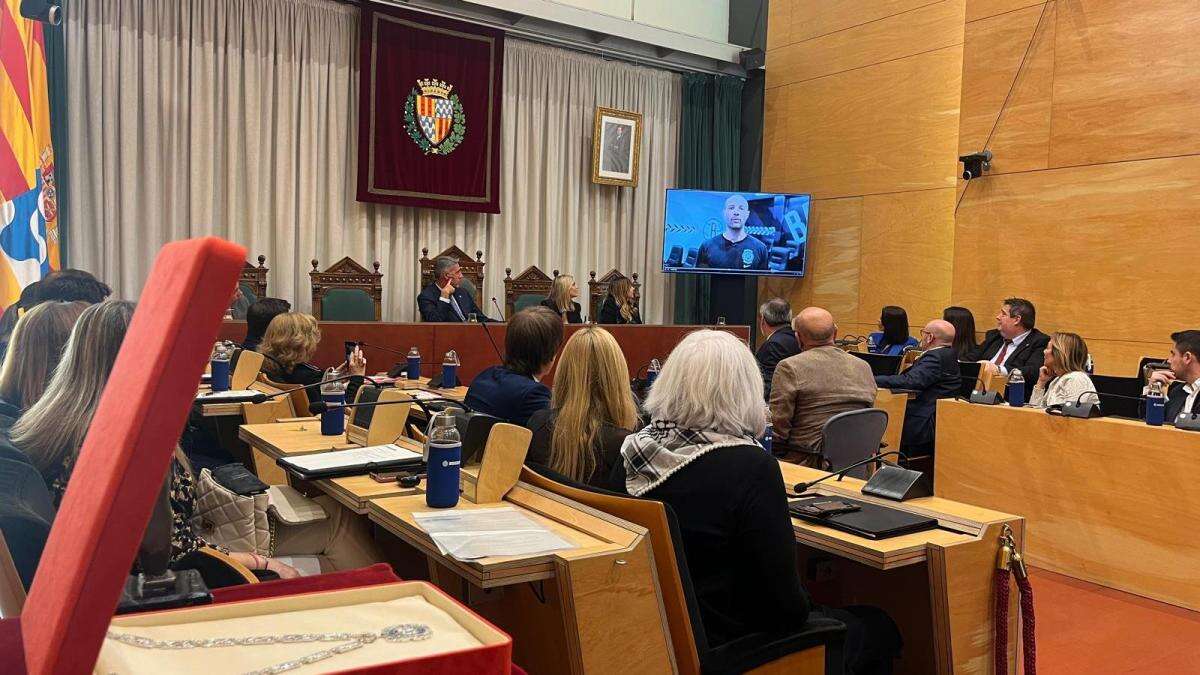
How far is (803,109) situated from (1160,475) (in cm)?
685

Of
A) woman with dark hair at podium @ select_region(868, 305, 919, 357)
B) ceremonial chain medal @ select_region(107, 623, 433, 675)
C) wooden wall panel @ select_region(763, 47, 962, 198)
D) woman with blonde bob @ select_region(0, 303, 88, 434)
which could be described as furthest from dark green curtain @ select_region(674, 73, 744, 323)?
ceremonial chain medal @ select_region(107, 623, 433, 675)

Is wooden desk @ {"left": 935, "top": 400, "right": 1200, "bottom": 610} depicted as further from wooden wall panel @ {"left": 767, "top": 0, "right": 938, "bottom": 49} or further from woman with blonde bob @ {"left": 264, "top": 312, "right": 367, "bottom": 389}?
wooden wall panel @ {"left": 767, "top": 0, "right": 938, "bottom": 49}

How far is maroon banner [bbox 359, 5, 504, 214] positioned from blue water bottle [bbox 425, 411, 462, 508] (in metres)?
6.76

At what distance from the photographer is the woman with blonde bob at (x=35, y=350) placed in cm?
202

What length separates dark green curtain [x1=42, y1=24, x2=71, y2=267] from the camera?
274 inches

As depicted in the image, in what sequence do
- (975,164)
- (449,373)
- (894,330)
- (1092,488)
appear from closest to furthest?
(1092,488) → (449,373) → (894,330) → (975,164)

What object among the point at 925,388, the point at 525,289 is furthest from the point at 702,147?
the point at 925,388

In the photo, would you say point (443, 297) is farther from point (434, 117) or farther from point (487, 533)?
point (487, 533)

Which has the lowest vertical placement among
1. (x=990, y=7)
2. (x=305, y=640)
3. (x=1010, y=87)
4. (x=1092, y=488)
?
(x=1092, y=488)

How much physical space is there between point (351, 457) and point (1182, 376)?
3.92 meters

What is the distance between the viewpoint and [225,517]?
2.29 metres

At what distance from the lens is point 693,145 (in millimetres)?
10594

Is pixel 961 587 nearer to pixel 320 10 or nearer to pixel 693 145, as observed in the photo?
pixel 320 10

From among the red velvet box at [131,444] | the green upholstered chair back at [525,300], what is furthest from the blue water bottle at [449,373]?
the red velvet box at [131,444]
